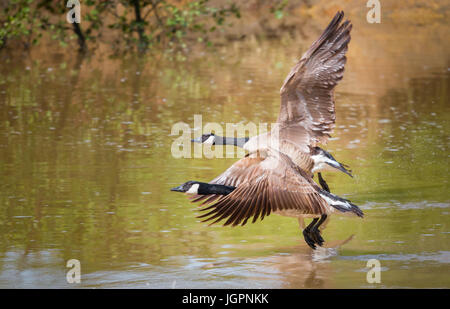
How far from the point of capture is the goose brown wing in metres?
6.22

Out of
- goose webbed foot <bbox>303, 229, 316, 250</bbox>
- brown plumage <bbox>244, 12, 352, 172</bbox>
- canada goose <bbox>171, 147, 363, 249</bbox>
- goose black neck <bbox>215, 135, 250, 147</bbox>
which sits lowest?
goose webbed foot <bbox>303, 229, 316, 250</bbox>

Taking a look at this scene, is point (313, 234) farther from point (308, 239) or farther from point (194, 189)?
point (194, 189)

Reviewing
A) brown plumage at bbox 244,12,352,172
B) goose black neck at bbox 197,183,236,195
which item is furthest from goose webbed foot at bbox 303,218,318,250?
brown plumage at bbox 244,12,352,172

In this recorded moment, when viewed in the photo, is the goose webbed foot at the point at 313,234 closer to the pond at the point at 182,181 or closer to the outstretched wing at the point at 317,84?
the pond at the point at 182,181

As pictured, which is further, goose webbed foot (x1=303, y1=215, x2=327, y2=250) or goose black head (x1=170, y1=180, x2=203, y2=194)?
goose webbed foot (x1=303, y1=215, x2=327, y2=250)

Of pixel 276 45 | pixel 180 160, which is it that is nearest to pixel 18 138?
pixel 180 160

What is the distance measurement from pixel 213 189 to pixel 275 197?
63cm

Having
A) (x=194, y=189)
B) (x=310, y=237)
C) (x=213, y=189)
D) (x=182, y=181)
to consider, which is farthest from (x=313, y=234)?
(x=182, y=181)

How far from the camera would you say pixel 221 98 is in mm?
14523

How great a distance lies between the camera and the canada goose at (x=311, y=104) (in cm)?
729

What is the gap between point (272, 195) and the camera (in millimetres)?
6336

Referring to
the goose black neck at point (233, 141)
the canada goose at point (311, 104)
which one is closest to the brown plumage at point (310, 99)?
the canada goose at point (311, 104)

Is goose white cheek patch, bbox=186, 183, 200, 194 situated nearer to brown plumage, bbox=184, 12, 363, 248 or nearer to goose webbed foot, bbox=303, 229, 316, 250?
brown plumage, bbox=184, 12, 363, 248
